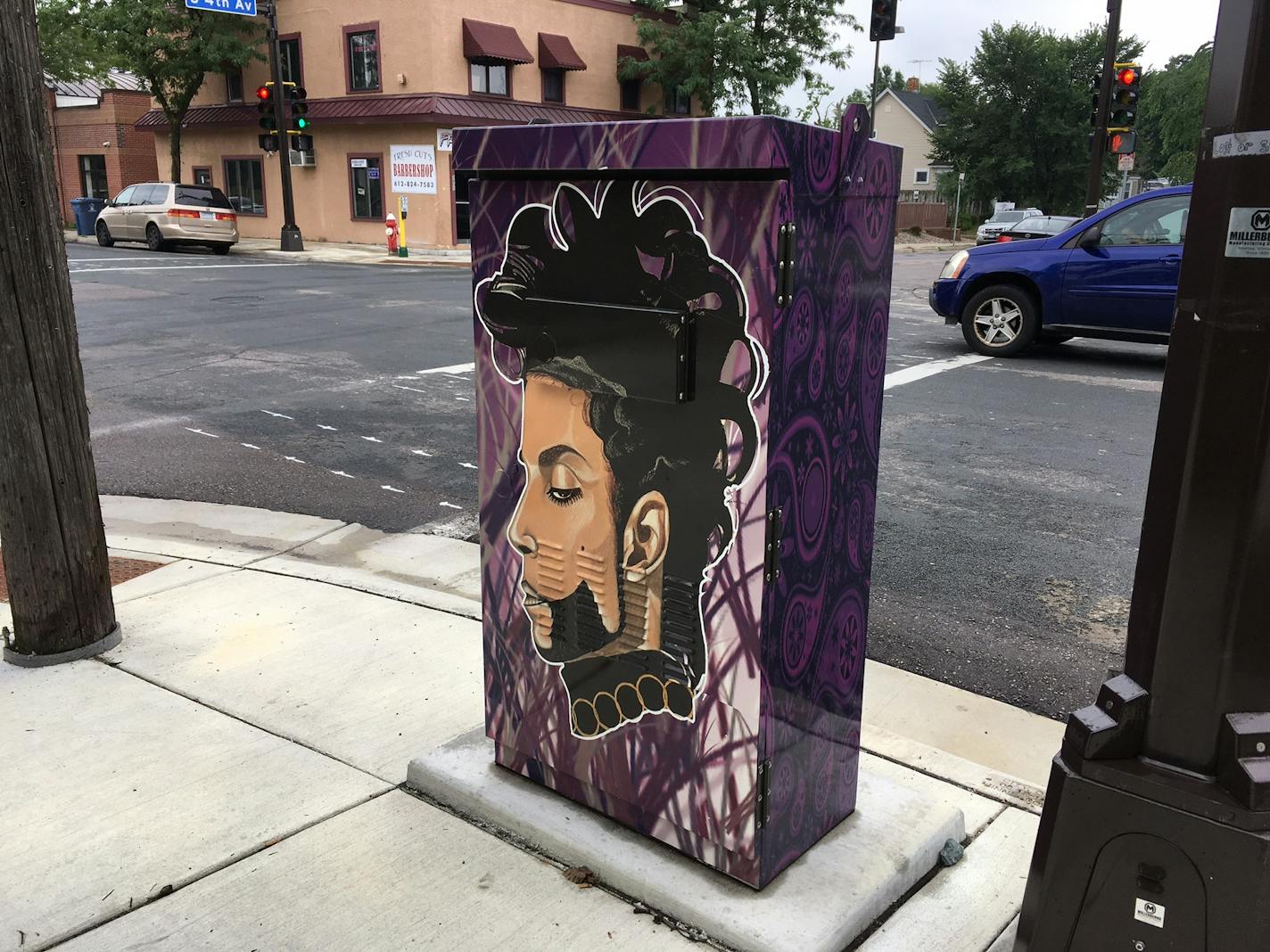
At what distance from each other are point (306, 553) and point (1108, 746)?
4.19m

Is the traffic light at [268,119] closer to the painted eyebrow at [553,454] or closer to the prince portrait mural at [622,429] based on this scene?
the prince portrait mural at [622,429]

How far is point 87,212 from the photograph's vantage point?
32.3 metres

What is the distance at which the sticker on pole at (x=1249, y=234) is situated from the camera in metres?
1.76

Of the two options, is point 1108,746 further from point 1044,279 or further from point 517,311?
point 1044,279

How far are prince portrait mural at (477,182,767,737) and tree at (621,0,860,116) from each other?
32.9 meters

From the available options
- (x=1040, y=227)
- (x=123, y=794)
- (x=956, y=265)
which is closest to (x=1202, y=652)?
(x=123, y=794)

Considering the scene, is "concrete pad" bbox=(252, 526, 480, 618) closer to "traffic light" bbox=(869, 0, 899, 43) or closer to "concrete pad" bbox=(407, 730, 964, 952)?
"concrete pad" bbox=(407, 730, 964, 952)

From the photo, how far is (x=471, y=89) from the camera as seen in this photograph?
2895 centimetres

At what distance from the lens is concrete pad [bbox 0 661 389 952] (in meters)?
2.62

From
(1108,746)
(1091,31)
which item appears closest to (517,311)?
(1108,746)

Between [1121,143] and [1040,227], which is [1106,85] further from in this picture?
[1040,227]

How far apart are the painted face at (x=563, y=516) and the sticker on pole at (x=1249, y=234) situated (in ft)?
4.22

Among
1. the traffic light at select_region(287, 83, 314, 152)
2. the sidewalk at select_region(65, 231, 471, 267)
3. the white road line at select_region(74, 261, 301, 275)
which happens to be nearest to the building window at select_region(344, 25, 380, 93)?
the traffic light at select_region(287, 83, 314, 152)

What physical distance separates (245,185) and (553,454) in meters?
34.5
